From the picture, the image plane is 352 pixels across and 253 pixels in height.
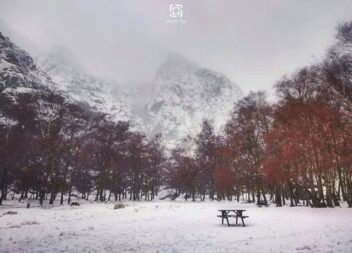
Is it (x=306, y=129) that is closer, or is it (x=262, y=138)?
(x=306, y=129)

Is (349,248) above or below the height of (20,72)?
below

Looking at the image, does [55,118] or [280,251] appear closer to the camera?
[280,251]

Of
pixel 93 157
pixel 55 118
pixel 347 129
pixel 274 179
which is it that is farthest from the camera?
pixel 93 157

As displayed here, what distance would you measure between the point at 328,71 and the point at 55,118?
98.8 ft

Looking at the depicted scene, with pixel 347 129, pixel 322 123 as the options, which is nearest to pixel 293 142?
pixel 322 123

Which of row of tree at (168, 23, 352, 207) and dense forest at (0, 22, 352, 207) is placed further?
dense forest at (0, 22, 352, 207)

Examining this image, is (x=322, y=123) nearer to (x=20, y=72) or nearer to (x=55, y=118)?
(x=55, y=118)

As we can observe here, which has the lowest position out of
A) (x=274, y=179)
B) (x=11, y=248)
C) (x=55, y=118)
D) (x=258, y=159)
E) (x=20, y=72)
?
(x=11, y=248)

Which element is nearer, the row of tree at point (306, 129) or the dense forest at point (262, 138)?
the row of tree at point (306, 129)

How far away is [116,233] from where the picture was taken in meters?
14.6

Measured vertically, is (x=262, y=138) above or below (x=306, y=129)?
above

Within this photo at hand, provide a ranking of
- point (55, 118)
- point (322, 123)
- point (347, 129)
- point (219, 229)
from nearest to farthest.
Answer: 1. point (219, 229)
2. point (347, 129)
3. point (322, 123)
4. point (55, 118)

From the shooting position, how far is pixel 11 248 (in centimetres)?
1069

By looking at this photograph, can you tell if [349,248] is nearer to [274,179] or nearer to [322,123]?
[322,123]
